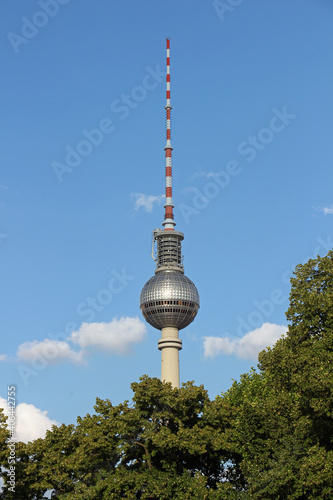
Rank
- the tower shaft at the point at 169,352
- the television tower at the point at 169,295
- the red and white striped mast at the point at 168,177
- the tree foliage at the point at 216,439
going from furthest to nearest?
A: the red and white striped mast at the point at 168,177
the television tower at the point at 169,295
the tower shaft at the point at 169,352
the tree foliage at the point at 216,439

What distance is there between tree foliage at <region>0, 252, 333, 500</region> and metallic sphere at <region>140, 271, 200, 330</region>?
67.6 metres

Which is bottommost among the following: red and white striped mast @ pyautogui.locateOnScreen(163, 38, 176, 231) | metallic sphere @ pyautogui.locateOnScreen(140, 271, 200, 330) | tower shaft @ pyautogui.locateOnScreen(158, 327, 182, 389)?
tower shaft @ pyautogui.locateOnScreen(158, 327, 182, 389)

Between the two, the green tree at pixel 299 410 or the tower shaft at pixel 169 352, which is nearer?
the green tree at pixel 299 410

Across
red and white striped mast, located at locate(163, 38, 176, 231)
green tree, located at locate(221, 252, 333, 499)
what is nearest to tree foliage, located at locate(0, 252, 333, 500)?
green tree, located at locate(221, 252, 333, 499)

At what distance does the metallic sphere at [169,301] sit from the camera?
403 feet

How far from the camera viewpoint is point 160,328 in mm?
125312

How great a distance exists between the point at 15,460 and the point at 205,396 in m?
15.2

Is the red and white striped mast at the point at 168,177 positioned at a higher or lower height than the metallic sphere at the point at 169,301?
higher

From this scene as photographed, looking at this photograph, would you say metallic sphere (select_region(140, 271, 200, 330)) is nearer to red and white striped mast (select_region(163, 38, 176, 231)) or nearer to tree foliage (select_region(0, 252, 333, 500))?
red and white striped mast (select_region(163, 38, 176, 231))

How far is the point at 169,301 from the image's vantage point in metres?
123

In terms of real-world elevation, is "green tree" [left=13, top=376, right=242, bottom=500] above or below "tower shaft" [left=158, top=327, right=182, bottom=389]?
below

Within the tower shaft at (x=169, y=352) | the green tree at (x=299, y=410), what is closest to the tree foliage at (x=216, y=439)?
the green tree at (x=299, y=410)

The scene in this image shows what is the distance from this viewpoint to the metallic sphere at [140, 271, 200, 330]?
123 meters

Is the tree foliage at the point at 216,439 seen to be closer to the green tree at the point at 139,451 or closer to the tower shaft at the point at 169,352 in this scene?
the green tree at the point at 139,451
